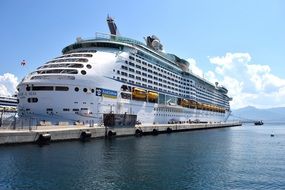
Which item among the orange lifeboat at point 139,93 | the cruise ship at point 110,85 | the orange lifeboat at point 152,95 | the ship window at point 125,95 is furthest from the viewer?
the orange lifeboat at point 152,95

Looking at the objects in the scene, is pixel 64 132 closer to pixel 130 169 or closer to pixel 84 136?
pixel 84 136

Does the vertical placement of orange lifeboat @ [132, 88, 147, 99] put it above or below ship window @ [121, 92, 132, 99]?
above

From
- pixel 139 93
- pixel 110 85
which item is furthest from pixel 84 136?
pixel 139 93

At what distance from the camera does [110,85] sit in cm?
6950

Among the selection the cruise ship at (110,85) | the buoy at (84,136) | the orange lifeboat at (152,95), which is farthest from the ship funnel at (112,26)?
the buoy at (84,136)

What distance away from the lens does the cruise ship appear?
60781mm

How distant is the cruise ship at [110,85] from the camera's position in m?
60.8

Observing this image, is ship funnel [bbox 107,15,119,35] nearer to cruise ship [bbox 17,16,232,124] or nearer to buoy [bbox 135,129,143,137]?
cruise ship [bbox 17,16,232,124]

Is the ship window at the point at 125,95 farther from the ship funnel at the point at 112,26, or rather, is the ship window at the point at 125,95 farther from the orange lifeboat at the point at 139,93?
the ship funnel at the point at 112,26

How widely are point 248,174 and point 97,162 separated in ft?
50.9

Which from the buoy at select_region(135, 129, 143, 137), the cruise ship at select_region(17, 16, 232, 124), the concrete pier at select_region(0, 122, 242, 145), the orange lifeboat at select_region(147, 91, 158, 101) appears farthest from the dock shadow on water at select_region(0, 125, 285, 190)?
the orange lifeboat at select_region(147, 91, 158, 101)

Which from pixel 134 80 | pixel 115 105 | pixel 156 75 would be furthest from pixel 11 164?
pixel 156 75

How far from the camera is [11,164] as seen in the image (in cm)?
3150

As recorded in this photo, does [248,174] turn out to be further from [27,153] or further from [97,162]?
[27,153]
